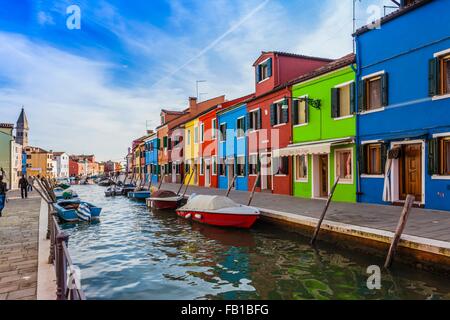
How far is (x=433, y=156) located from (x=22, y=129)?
100786mm

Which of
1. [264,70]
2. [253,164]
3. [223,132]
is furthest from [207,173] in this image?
[264,70]

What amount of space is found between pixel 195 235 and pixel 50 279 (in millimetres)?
7348

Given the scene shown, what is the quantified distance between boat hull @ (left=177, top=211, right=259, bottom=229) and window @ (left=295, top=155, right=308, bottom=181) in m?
6.23

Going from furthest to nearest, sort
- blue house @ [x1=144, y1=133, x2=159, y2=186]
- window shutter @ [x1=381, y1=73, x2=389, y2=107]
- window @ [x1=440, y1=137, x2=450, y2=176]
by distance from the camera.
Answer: blue house @ [x1=144, y1=133, x2=159, y2=186]
window shutter @ [x1=381, y1=73, x2=389, y2=107]
window @ [x1=440, y1=137, x2=450, y2=176]

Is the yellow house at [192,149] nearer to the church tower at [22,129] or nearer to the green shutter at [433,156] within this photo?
the green shutter at [433,156]

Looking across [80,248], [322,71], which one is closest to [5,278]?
[80,248]

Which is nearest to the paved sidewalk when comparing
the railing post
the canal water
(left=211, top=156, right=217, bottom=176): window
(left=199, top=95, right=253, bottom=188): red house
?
the canal water

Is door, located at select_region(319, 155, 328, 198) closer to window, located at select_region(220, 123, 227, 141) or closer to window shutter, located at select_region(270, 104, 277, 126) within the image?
window shutter, located at select_region(270, 104, 277, 126)

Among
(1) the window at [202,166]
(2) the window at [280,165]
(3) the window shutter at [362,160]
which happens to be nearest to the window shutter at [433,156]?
(3) the window shutter at [362,160]

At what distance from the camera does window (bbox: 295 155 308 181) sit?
1772 centimetres

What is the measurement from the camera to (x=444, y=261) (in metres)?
6.54

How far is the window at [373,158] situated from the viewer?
44.7 feet

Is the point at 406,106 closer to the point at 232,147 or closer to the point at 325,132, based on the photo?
the point at 325,132
